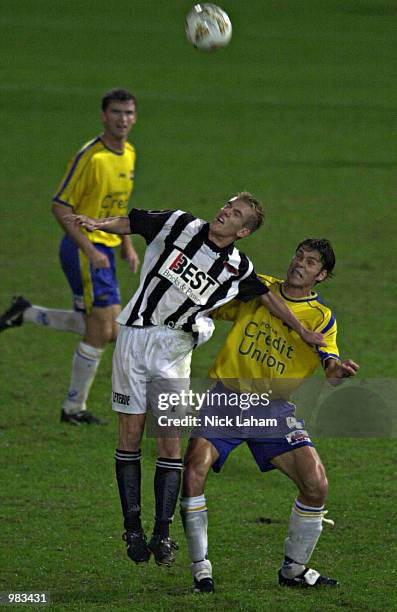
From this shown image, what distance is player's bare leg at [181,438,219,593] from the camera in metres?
7.42

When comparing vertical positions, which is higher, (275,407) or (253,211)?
(253,211)

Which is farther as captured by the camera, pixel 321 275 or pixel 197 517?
pixel 321 275

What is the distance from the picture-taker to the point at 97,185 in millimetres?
10797

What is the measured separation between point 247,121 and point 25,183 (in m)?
6.13

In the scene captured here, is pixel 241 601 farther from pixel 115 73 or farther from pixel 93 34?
pixel 93 34

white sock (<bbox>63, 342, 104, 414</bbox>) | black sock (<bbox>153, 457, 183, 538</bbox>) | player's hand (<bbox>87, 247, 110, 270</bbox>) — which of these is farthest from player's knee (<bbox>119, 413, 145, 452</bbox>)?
white sock (<bbox>63, 342, 104, 414</bbox>)

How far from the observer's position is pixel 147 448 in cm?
1037

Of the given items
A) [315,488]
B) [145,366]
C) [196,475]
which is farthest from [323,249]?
[196,475]

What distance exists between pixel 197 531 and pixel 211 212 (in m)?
11.5

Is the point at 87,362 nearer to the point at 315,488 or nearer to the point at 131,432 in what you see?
the point at 131,432

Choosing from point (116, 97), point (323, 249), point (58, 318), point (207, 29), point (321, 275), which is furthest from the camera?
point (58, 318)

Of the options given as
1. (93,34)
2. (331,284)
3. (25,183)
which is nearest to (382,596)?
(331,284)

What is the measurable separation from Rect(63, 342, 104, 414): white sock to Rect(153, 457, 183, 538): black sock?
3.40 m

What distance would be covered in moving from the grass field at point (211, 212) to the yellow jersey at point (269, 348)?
4.05 feet
